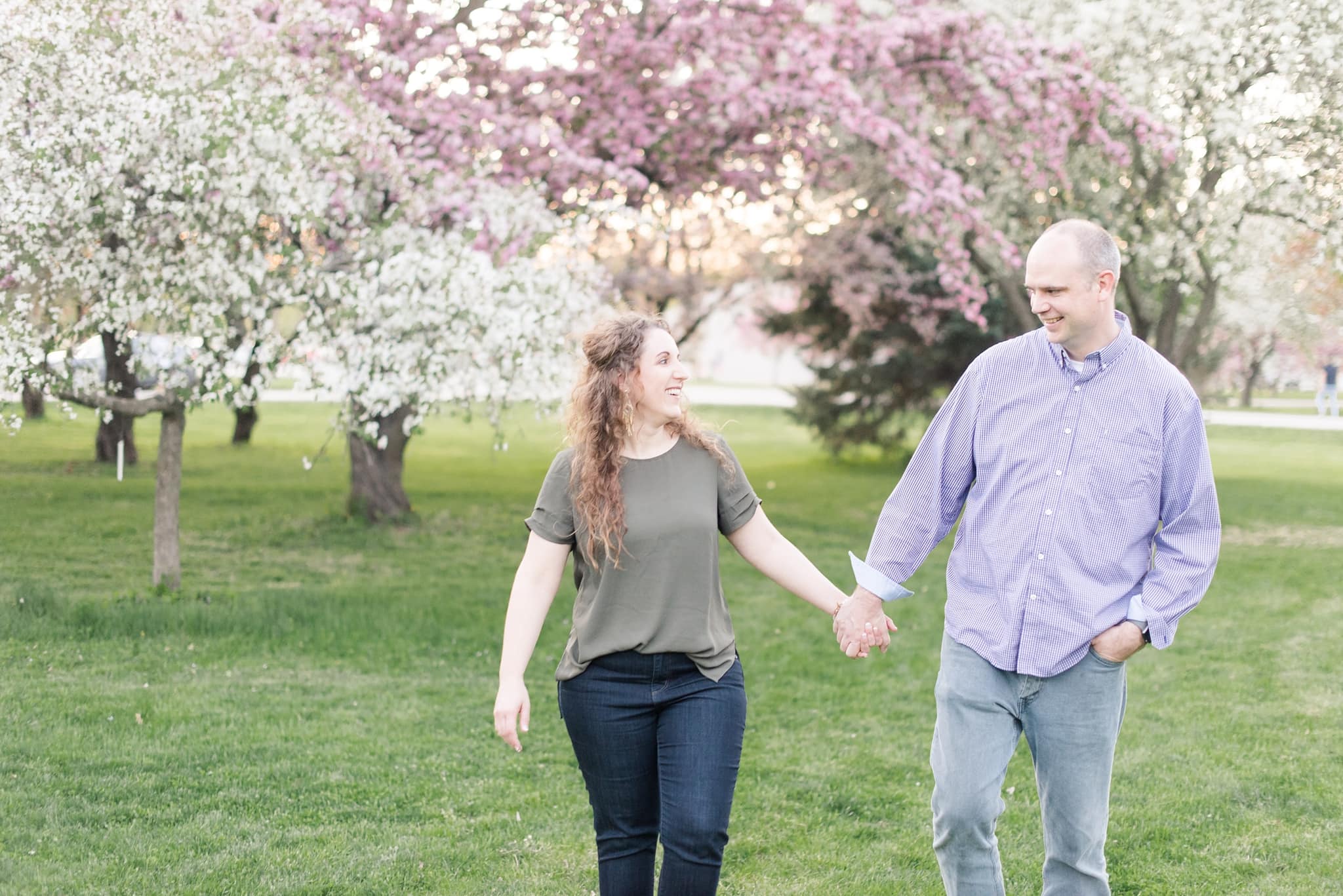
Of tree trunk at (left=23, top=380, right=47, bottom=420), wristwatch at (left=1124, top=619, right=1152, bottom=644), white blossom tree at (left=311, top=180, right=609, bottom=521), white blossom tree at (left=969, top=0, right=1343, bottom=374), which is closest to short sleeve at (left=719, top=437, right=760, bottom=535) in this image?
wristwatch at (left=1124, top=619, right=1152, bottom=644)

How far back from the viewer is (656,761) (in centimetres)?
325

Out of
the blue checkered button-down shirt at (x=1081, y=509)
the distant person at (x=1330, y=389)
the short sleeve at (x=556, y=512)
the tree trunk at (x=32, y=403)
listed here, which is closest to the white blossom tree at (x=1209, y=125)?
the blue checkered button-down shirt at (x=1081, y=509)

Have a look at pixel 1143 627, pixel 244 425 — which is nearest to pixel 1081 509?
pixel 1143 627

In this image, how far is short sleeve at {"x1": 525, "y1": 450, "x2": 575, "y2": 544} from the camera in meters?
3.28

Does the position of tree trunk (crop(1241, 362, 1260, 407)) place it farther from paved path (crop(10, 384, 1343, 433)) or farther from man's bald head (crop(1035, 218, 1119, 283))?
man's bald head (crop(1035, 218, 1119, 283))

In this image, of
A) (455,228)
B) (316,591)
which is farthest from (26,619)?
(455,228)

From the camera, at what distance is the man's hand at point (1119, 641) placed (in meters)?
3.09

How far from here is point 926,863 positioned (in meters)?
4.61

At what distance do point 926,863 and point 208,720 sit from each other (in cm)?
349

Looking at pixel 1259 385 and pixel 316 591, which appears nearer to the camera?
pixel 316 591

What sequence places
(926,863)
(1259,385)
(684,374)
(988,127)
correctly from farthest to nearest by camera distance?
1. (1259,385)
2. (988,127)
3. (926,863)
4. (684,374)

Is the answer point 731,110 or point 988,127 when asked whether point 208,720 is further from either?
point 988,127

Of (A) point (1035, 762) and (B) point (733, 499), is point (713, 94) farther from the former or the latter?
(A) point (1035, 762)

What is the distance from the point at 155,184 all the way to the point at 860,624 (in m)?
5.40
